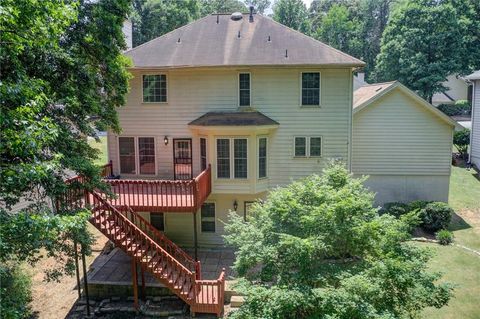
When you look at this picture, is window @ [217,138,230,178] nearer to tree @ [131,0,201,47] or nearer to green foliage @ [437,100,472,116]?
green foliage @ [437,100,472,116]

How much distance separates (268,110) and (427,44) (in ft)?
99.2

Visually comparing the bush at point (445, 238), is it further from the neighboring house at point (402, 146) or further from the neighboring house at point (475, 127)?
the neighboring house at point (475, 127)

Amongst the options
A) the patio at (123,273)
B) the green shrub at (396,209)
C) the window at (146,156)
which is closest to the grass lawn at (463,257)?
the green shrub at (396,209)

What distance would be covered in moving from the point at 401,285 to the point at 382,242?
1210mm

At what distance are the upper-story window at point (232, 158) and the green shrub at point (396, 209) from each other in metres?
7.64

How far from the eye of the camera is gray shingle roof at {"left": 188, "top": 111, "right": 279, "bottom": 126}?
15.5 m

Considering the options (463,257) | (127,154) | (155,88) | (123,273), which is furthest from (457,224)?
(127,154)

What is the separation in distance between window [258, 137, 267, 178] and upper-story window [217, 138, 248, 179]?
28.2 inches

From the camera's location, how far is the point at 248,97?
655 inches

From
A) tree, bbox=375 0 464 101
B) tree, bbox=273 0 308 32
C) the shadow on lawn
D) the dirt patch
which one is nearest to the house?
the dirt patch

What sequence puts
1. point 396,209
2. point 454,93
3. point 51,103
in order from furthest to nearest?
point 454,93 → point 396,209 → point 51,103

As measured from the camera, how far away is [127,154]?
57.2ft

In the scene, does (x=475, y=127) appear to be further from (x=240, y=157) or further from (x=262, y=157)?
(x=240, y=157)

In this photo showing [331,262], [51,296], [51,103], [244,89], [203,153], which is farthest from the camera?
[203,153]
